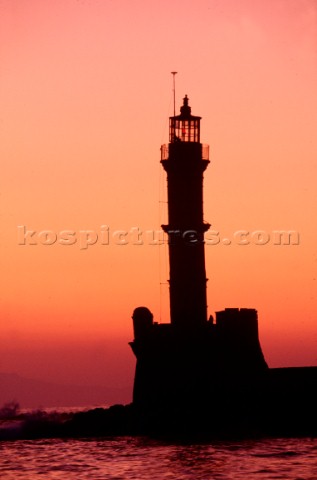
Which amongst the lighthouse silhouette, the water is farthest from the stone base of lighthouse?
the water

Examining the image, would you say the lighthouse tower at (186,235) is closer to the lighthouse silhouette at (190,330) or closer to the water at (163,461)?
the lighthouse silhouette at (190,330)

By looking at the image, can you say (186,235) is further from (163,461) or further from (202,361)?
(163,461)

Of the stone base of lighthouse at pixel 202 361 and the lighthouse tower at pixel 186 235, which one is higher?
the lighthouse tower at pixel 186 235

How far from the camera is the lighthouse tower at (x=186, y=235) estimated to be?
54.5 meters

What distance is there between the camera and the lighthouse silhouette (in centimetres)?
5466

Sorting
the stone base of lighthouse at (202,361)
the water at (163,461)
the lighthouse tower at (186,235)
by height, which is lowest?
the water at (163,461)

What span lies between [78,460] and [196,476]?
22.8ft

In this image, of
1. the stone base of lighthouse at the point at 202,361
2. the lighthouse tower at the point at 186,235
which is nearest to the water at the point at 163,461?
the stone base of lighthouse at the point at 202,361

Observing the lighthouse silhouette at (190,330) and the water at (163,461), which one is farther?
the lighthouse silhouette at (190,330)

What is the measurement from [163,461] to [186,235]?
485 inches

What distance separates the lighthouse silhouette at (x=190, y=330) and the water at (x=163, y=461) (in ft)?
10.8

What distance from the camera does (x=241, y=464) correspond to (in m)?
44.1

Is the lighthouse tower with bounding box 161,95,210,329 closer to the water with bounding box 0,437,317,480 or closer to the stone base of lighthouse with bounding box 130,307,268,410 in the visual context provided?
the stone base of lighthouse with bounding box 130,307,268,410

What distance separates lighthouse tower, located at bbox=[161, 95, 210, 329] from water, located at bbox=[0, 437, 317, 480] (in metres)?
6.16
